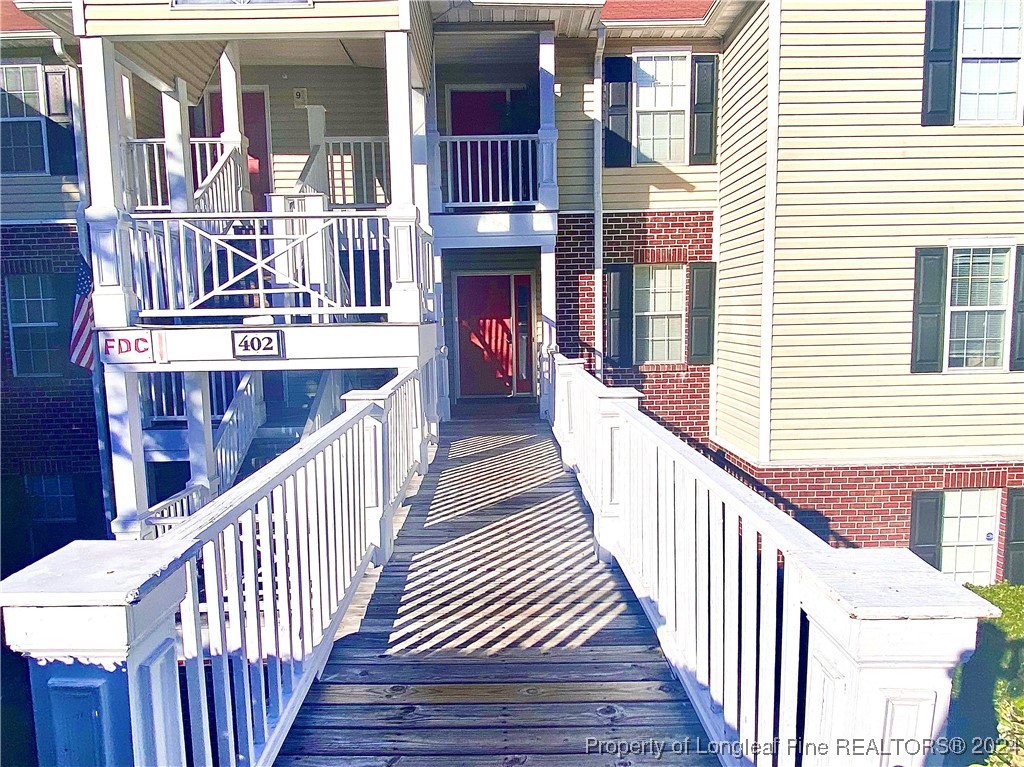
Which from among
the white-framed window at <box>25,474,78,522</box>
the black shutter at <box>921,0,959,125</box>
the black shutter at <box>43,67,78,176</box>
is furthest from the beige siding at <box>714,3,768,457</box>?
the white-framed window at <box>25,474,78,522</box>

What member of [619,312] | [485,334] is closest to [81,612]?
[619,312]

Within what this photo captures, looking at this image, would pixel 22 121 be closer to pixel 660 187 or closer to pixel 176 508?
pixel 176 508

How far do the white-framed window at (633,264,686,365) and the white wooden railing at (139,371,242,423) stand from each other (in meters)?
6.16

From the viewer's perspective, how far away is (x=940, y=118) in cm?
833

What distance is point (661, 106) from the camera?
10.2m

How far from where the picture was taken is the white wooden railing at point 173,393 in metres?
8.73

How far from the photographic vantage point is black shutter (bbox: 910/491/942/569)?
28.9ft

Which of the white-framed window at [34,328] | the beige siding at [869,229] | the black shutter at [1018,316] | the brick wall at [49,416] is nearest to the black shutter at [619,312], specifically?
the beige siding at [869,229]

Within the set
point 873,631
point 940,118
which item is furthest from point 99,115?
point 940,118

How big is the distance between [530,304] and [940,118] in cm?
685

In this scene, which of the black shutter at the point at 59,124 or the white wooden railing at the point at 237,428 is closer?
the white wooden railing at the point at 237,428

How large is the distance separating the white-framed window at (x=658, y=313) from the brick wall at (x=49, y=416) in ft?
28.5

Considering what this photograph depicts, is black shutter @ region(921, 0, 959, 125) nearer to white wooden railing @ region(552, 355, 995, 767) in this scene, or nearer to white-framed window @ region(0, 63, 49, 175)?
white wooden railing @ region(552, 355, 995, 767)

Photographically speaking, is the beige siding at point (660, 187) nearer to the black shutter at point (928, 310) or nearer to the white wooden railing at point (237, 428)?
Answer: the black shutter at point (928, 310)
